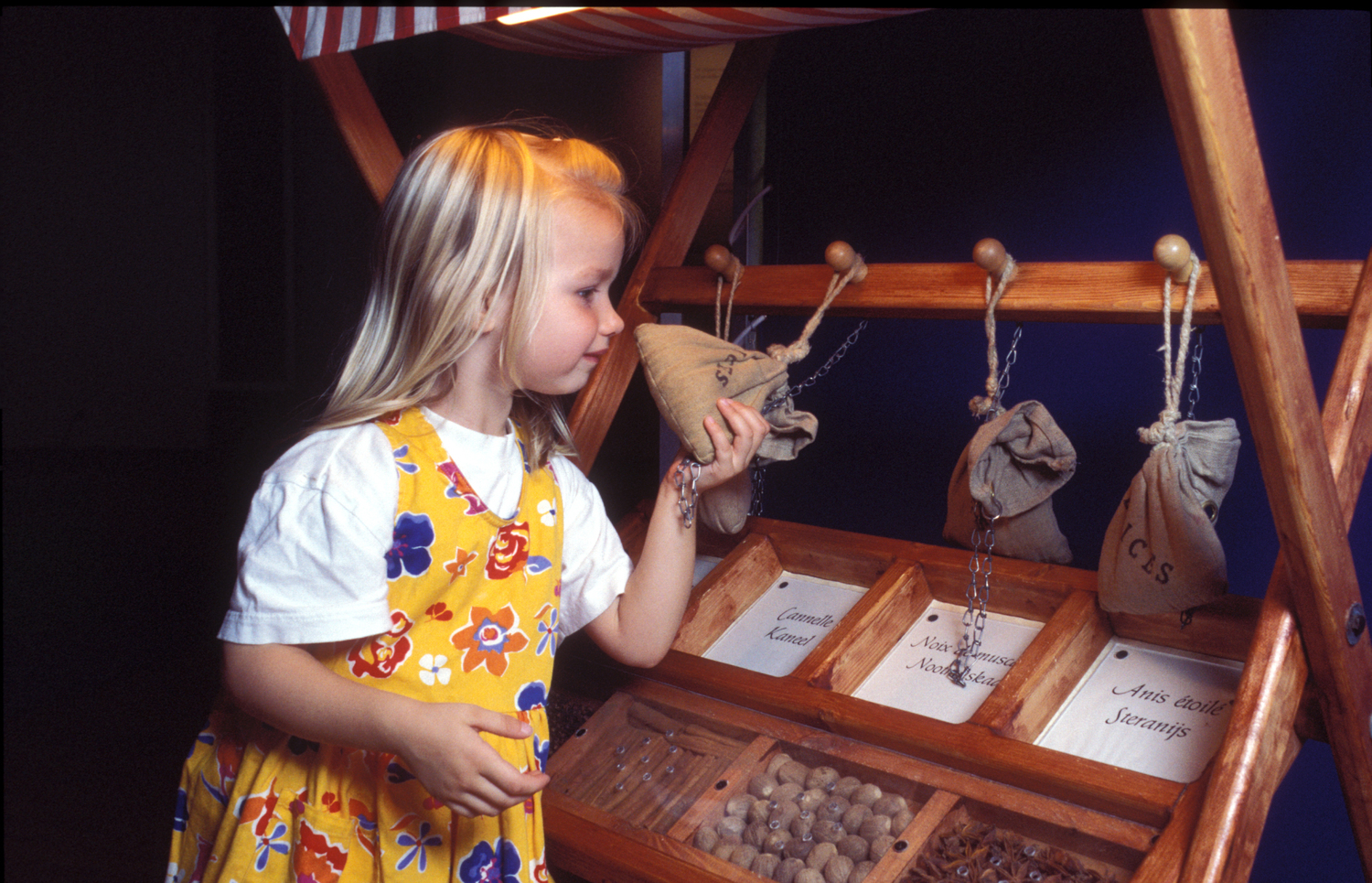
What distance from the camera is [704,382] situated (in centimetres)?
134

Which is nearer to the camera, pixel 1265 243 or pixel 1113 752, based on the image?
pixel 1265 243

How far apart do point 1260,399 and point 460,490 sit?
855 mm

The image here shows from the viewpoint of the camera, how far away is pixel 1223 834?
3.08 feet

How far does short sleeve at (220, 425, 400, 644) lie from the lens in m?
1.07

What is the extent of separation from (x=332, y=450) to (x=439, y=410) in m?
0.17

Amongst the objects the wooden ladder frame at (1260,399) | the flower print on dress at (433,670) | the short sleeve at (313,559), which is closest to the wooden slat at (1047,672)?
the wooden ladder frame at (1260,399)

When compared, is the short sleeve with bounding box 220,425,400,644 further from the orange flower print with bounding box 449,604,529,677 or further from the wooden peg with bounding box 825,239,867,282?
the wooden peg with bounding box 825,239,867,282

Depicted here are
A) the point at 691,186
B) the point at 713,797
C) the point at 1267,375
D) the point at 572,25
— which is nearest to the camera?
the point at 1267,375

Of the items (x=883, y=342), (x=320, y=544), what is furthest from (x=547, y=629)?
(x=883, y=342)

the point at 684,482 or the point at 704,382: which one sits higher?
the point at 704,382

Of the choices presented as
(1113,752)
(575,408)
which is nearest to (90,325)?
(575,408)

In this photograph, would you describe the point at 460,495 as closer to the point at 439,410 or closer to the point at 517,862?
the point at 439,410

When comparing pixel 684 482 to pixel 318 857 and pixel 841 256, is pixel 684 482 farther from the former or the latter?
pixel 318 857

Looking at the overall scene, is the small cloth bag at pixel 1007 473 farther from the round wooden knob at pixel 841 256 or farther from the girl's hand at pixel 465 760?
the girl's hand at pixel 465 760
